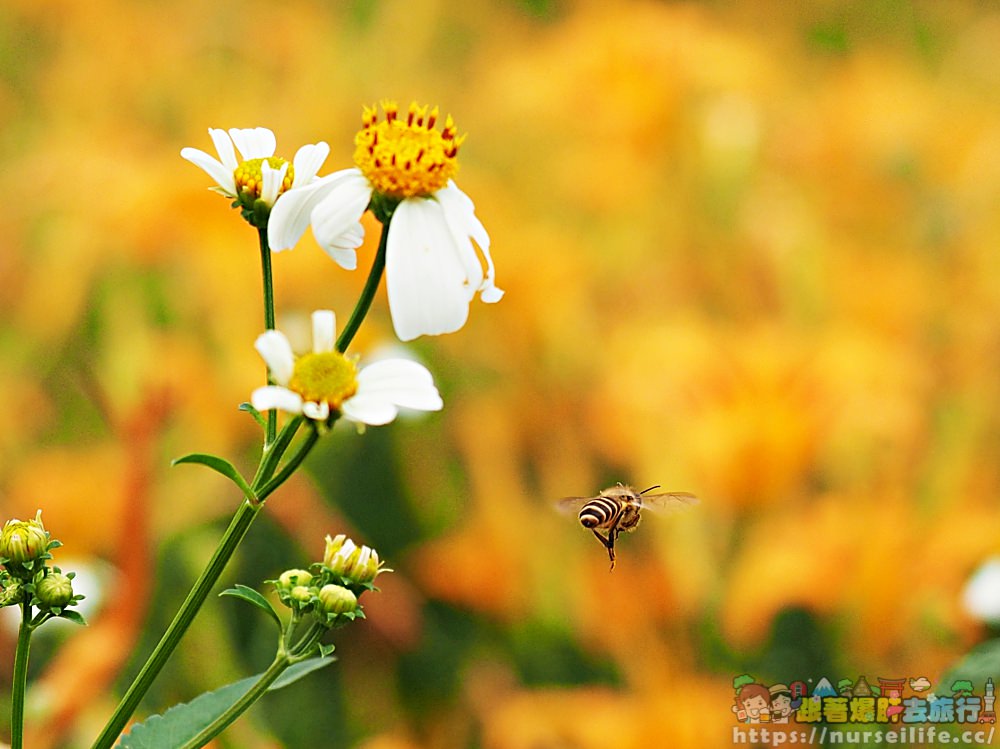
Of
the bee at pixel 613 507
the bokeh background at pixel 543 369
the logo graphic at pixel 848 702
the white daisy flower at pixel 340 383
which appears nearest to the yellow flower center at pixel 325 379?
the white daisy flower at pixel 340 383

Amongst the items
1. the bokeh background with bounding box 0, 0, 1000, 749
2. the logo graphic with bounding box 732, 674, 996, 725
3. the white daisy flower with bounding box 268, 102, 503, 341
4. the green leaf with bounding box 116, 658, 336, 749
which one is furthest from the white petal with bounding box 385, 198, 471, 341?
the logo graphic with bounding box 732, 674, 996, 725

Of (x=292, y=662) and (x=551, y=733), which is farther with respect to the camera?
(x=551, y=733)

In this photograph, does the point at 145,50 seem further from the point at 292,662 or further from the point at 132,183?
the point at 292,662

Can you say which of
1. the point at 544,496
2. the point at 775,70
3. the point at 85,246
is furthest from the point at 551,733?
the point at 775,70

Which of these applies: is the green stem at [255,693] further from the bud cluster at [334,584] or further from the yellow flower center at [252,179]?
the yellow flower center at [252,179]

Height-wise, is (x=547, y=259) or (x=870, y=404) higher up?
(x=547, y=259)

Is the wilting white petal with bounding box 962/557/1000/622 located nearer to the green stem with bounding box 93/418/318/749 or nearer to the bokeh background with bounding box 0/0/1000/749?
the bokeh background with bounding box 0/0/1000/749

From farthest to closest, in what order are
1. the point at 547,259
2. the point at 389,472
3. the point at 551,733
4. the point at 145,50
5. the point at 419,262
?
the point at 145,50, the point at 547,259, the point at 389,472, the point at 551,733, the point at 419,262
